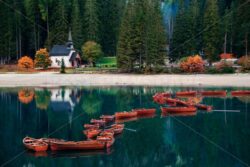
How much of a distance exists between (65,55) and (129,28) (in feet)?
58.4

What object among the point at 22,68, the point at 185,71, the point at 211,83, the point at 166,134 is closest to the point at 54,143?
the point at 166,134

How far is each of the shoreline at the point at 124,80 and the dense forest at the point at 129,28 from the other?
330 inches

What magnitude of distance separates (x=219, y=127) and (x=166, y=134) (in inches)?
193

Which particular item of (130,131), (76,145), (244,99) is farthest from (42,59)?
(76,145)

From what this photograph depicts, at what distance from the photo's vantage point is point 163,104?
44.7 meters

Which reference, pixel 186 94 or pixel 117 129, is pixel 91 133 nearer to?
pixel 117 129

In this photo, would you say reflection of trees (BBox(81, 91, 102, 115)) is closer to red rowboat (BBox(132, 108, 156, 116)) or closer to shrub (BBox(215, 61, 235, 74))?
red rowboat (BBox(132, 108, 156, 116))

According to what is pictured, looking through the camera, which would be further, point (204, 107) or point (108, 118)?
point (204, 107)

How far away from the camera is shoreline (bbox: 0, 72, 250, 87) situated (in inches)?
2425

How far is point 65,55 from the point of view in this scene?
85.8 metres

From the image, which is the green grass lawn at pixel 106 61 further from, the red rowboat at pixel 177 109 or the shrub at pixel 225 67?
the red rowboat at pixel 177 109

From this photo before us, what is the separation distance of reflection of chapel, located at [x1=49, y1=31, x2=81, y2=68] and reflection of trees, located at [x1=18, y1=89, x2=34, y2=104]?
93.7 ft

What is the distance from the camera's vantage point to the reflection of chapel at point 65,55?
86.1m

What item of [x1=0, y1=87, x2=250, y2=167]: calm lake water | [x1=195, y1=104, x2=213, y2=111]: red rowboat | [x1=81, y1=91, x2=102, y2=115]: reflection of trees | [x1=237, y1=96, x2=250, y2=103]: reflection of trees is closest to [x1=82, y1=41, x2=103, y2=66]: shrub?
[x1=81, y1=91, x2=102, y2=115]: reflection of trees
